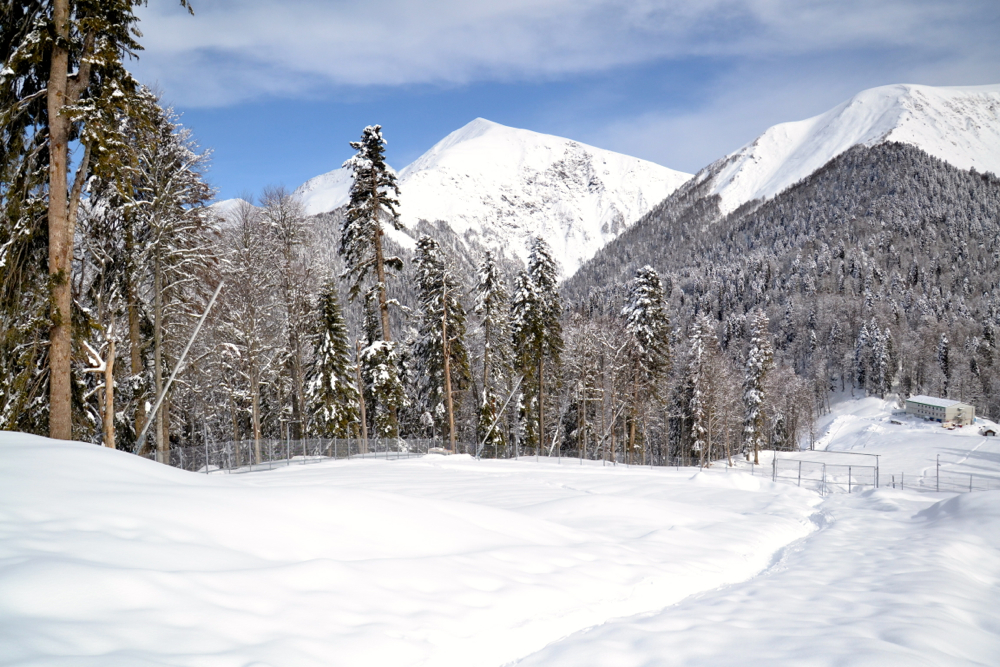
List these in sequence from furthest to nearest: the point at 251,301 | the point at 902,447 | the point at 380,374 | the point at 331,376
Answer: the point at 902,447, the point at 331,376, the point at 380,374, the point at 251,301

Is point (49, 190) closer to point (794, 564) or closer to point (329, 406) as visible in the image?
point (794, 564)

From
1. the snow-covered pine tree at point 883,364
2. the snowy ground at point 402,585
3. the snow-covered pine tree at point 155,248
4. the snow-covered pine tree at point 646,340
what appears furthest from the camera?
the snow-covered pine tree at point 883,364

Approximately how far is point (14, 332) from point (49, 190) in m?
2.57

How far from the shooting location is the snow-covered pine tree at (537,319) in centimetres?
3925

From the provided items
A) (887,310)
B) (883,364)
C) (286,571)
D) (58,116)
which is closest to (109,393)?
(58,116)

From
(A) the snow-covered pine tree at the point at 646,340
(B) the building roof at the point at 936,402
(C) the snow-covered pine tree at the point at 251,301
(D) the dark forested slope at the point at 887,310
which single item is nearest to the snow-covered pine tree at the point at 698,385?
(A) the snow-covered pine tree at the point at 646,340

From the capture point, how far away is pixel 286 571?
604 centimetres

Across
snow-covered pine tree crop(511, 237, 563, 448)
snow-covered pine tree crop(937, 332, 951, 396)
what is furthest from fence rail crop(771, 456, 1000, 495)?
snow-covered pine tree crop(937, 332, 951, 396)

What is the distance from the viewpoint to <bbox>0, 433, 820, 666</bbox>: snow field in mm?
4457

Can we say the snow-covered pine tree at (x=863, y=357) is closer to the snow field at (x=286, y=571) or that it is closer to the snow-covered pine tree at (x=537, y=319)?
the snow-covered pine tree at (x=537, y=319)

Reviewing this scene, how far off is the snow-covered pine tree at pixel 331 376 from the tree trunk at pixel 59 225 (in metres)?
25.1

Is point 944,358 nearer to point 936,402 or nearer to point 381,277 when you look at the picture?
point 936,402

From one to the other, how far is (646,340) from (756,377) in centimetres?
2316

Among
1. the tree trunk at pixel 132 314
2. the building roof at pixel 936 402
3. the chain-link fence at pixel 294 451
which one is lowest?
the building roof at pixel 936 402
